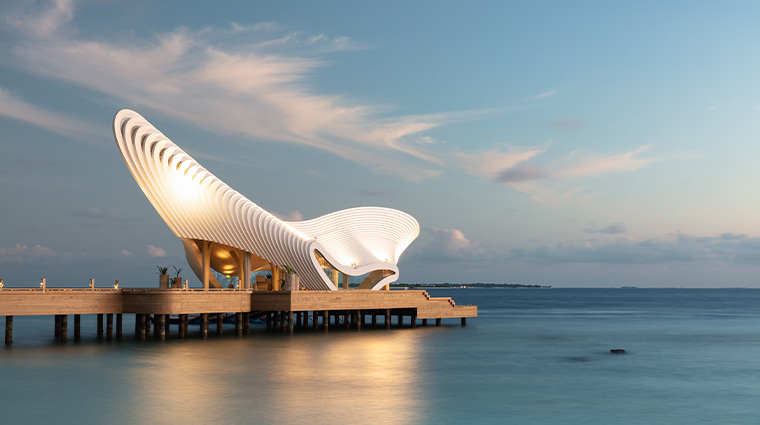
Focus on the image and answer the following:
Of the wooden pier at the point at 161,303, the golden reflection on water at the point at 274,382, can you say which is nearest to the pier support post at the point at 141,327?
the wooden pier at the point at 161,303

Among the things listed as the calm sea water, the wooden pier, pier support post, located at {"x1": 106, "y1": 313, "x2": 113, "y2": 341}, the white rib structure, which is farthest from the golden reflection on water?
the white rib structure

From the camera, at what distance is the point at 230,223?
50969 millimetres

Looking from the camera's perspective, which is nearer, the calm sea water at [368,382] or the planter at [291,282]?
the calm sea water at [368,382]

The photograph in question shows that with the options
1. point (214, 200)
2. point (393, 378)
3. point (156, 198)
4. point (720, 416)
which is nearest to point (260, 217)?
point (214, 200)

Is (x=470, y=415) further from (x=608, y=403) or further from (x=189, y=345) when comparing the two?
(x=189, y=345)

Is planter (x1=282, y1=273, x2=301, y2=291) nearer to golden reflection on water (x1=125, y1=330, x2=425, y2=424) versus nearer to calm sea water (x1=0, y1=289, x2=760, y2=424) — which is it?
calm sea water (x1=0, y1=289, x2=760, y2=424)

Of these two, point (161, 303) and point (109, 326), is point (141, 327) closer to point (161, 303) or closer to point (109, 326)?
point (109, 326)

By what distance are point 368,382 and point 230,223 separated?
79.7 ft

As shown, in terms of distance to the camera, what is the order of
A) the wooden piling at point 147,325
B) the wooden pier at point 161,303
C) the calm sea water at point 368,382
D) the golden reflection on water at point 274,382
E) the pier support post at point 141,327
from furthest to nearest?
the pier support post at point 141,327
the wooden piling at point 147,325
the wooden pier at point 161,303
the calm sea water at point 368,382
the golden reflection on water at point 274,382

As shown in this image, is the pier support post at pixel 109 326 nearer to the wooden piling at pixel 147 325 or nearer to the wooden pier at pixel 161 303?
the wooden pier at pixel 161 303

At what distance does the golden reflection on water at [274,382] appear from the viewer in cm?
2316

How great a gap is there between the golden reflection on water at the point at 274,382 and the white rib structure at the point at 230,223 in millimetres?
9988

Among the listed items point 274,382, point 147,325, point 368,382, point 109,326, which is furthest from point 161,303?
point 368,382

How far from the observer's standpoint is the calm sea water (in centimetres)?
2378
